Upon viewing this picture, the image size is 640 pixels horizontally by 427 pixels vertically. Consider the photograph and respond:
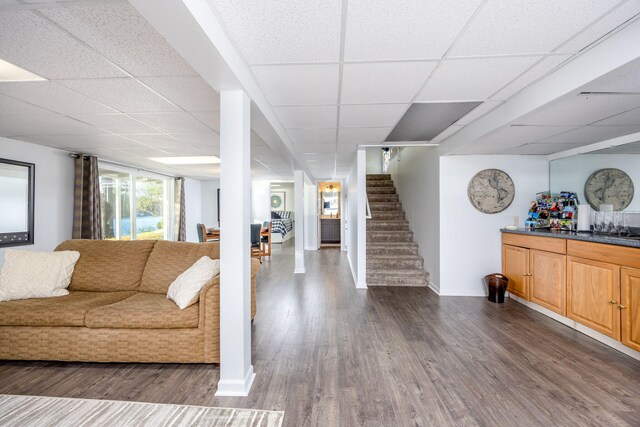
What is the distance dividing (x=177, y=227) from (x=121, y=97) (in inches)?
223

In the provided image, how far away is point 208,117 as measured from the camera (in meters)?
3.16

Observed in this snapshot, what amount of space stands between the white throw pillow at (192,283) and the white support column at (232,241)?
0.47 m

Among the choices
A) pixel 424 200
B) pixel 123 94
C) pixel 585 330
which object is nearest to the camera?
pixel 123 94

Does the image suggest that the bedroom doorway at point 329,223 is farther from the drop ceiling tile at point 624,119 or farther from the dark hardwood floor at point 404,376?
the drop ceiling tile at point 624,119

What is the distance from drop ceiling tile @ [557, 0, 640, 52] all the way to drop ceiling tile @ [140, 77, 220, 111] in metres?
2.43

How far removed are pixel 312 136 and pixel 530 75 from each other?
7.61 ft

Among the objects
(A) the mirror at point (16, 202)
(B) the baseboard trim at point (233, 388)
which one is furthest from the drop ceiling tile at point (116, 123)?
(B) the baseboard trim at point (233, 388)

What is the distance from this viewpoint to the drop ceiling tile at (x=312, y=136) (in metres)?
3.57

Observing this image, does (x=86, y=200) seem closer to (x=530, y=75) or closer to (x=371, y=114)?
(x=371, y=114)

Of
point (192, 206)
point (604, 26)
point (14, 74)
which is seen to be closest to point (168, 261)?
point (14, 74)

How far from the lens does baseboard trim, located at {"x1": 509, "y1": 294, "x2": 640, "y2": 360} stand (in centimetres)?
247

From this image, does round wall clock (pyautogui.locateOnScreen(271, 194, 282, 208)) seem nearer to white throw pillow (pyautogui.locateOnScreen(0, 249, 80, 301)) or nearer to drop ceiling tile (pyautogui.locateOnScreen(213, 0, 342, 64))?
white throw pillow (pyautogui.locateOnScreen(0, 249, 80, 301))

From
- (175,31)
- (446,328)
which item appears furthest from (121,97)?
(446,328)

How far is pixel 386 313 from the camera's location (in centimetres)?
351
